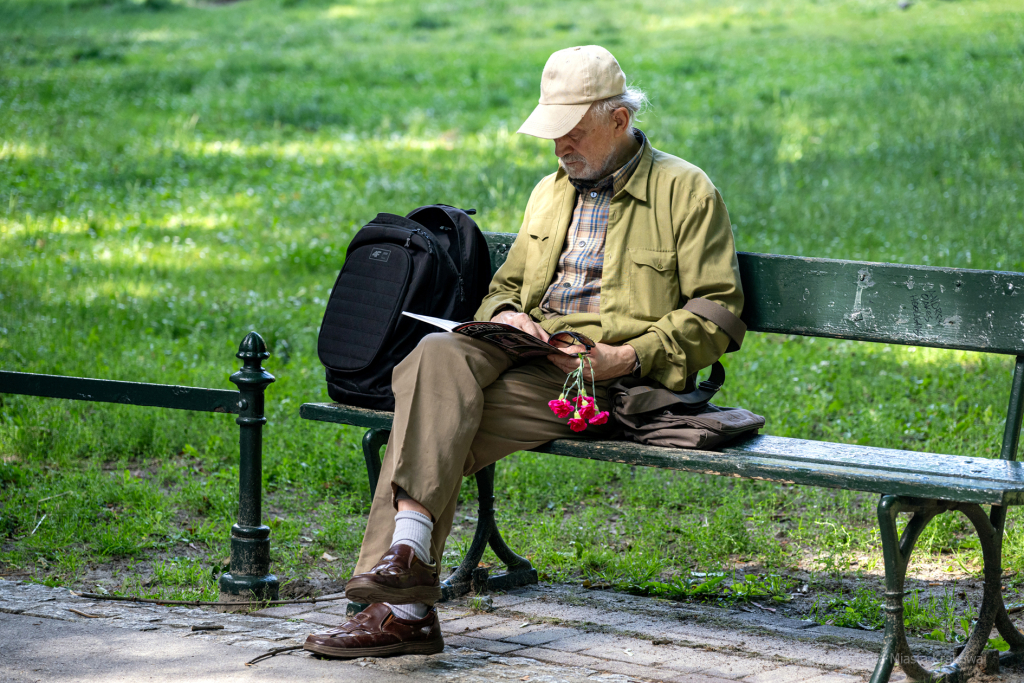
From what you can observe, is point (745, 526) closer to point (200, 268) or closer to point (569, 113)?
point (569, 113)

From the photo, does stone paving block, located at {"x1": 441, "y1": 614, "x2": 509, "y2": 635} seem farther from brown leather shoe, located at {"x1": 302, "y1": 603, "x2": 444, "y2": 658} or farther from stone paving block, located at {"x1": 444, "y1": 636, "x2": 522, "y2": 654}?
brown leather shoe, located at {"x1": 302, "y1": 603, "x2": 444, "y2": 658}

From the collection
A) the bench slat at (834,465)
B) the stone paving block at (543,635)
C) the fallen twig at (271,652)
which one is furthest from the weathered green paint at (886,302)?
the fallen twig at (271,652)

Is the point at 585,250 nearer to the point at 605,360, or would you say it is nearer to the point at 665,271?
the point at 665,271

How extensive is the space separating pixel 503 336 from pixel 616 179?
718mm

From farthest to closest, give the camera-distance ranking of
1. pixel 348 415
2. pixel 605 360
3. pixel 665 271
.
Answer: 1. pixel 348 415
2. pixel 665 271
3. pixel 605 360

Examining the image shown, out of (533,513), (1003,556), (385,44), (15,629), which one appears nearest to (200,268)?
(533,513)

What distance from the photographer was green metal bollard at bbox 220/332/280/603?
3879mm

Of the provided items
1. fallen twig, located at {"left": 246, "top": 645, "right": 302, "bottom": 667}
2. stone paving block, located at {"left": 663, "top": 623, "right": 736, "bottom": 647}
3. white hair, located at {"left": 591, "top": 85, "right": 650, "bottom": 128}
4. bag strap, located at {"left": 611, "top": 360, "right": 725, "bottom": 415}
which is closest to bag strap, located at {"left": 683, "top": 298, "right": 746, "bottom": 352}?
bag strap, located at {"left": 611, "top": 360, "right": 725, "bottom": 415}

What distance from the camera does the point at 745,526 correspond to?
4.49 m

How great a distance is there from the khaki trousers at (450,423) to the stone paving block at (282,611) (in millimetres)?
647

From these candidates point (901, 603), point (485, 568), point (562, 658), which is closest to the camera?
point (901, 603)

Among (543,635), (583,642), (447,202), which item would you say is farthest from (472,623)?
(447,202)

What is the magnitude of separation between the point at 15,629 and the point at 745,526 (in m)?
2.70

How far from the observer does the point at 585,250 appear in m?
3.79
